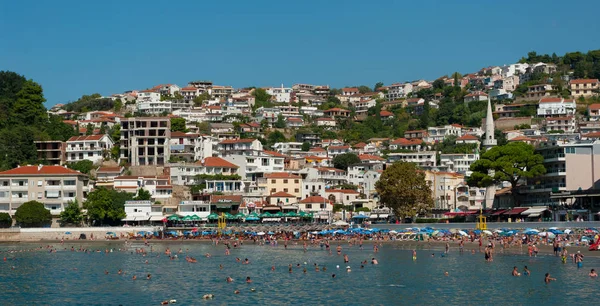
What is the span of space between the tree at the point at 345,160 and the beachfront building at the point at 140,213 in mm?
36972

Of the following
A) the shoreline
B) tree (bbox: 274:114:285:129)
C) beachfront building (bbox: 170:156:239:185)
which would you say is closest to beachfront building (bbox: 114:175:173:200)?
beachfront building (bbox: 170:156:239:185)

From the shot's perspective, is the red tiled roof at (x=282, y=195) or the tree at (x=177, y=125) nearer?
the red tiled roof at (x=282, y=195)

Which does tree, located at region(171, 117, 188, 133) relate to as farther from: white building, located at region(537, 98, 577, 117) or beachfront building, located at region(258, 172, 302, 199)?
white building, located at region(537, 98, 577, 117)

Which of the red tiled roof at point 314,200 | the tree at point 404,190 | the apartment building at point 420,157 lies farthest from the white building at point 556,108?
the tree at point 404,190

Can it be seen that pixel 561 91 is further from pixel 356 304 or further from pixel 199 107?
pixel 356 304

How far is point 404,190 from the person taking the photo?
79.0 metres

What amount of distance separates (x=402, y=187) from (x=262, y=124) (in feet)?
221

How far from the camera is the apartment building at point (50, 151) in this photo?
10025 cm

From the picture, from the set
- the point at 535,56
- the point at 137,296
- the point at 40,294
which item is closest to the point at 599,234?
the point at 137,296

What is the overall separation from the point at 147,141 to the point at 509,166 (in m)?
46.3

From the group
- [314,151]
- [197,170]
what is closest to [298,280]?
[197,170]

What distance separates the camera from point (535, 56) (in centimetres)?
19262

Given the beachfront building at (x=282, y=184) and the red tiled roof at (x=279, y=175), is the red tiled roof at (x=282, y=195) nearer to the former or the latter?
the beachfront building at (x=282, y=184)

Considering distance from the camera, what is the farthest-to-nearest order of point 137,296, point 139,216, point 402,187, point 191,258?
point 139,216 < point 402,187 < point 191,258 < point 137,296
